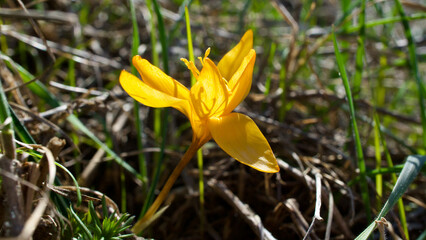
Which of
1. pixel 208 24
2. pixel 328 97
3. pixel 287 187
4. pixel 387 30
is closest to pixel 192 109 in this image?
pixel 287 187

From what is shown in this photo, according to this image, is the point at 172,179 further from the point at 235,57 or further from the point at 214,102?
the point at 235,57

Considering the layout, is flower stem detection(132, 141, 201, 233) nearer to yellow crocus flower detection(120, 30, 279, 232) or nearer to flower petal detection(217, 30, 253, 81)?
yellow crocus flower detection(120, 30, 279, 232)

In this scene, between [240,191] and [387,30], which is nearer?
[240,191]

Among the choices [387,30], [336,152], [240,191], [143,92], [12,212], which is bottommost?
[240,191]

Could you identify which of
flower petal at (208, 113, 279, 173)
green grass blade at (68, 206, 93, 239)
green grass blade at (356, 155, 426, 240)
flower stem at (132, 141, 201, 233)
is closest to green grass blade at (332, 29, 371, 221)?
green grass blade at (356, 155, 426, 240)

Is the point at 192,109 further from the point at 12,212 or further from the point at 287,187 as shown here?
the point at 287,187

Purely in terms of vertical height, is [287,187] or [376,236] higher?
[287,187]

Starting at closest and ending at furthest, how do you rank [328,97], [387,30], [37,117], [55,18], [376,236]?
[37,117] → [376,236] → [328,97] → [55,18] → [387,30]

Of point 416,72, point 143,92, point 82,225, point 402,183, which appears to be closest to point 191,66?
point 143,92
